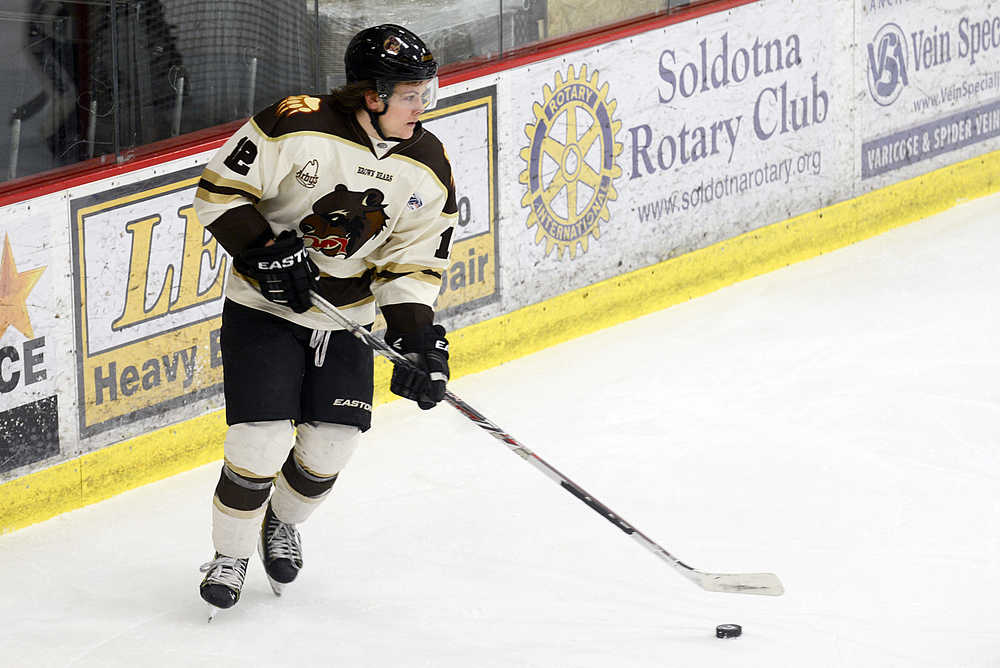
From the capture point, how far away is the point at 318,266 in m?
3.25

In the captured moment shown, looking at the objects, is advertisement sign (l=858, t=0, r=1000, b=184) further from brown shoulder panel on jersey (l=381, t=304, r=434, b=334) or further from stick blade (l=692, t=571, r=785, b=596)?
brown shoulder panel on jersey (l=381, t=304, r=434, b=334)

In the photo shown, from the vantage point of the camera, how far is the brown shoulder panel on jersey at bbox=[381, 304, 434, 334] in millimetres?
3291

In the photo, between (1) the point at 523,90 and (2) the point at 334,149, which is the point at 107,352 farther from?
(1) the point at 523,90

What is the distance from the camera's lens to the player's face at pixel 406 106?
3.08 meters

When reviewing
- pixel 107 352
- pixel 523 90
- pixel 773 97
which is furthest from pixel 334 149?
pixel 773 97

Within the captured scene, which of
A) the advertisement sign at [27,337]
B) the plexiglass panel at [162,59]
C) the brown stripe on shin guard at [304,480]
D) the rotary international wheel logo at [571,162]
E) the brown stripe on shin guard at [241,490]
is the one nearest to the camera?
the brown stripe on shin guard at [241,490]

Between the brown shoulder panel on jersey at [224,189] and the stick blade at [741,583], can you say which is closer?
the brown shoulder panel on jersey at [224,189]

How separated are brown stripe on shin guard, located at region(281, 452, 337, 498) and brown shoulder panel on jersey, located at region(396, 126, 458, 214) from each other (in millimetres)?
603

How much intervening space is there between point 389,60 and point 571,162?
7.27 feet

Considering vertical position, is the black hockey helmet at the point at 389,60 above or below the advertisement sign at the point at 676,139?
above

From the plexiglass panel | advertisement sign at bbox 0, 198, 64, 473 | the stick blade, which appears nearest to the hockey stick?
the stick blade

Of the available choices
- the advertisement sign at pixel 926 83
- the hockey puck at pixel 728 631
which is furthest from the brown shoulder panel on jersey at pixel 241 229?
the advertisement sign at pixel 926 83

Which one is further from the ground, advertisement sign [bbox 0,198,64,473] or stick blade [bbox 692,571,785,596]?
advertisement sign [bbox 0,198,64,473]

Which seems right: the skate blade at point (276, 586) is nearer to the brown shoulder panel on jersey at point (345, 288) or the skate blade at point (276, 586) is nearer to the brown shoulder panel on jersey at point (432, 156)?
the brown shoulder panel on jersey at point (345, 288)
